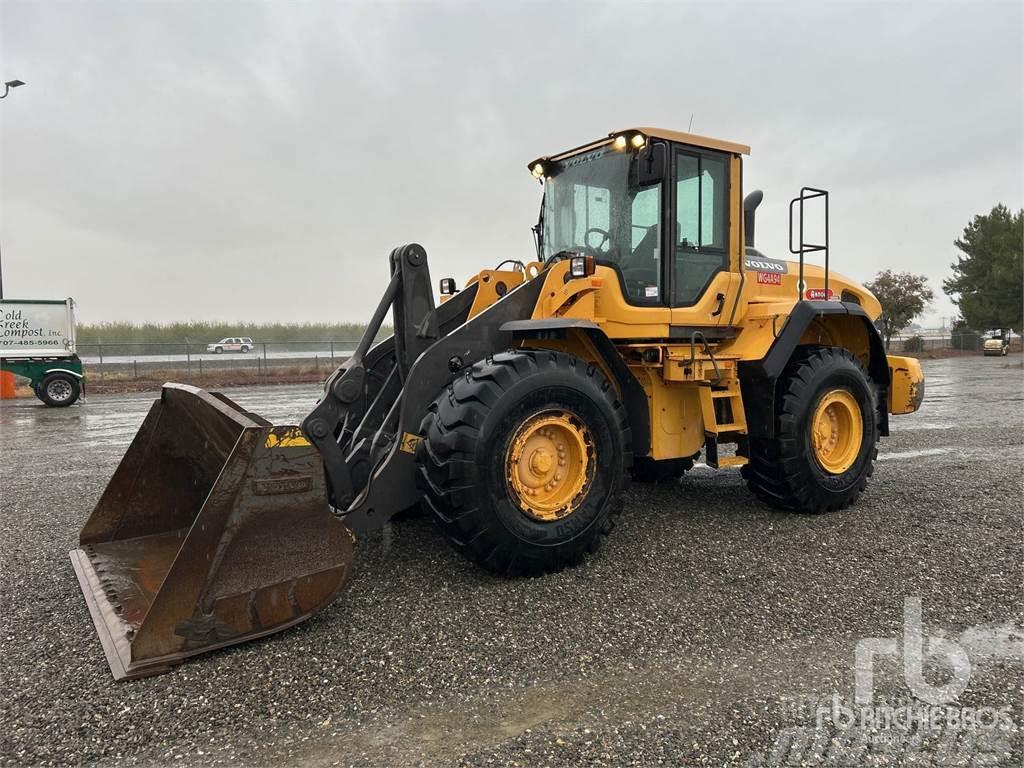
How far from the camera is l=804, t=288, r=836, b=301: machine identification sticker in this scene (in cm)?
628

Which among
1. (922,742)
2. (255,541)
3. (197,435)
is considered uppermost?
(197,435)

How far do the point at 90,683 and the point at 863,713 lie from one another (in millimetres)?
3214

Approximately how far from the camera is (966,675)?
305 centimetres

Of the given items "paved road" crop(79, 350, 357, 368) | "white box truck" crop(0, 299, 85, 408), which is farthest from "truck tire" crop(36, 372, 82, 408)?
"paved road" crop(79, 350, 357, 368)

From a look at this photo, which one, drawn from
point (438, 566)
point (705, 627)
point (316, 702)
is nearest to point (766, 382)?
point (705, 627)

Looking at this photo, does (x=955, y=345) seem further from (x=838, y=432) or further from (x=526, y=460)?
(x=526, y=460)

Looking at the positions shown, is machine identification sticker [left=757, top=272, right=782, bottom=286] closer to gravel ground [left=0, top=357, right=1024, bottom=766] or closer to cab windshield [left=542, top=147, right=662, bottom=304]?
cab windshield [left=542, top=147, right=662, bottom=304]

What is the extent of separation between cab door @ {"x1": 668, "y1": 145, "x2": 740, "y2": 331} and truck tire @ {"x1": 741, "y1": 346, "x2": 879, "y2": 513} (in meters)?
0.84

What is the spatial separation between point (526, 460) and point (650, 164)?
2.32m

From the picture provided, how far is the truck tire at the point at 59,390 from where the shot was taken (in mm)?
17520

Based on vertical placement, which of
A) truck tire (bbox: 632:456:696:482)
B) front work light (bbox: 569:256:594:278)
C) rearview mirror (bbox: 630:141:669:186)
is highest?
rearview mirror (bbox: 630:141:669:186)

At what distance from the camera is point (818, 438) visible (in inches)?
227

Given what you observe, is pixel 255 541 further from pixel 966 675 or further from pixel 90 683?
pixel 966 675

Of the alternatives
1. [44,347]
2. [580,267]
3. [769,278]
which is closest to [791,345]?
[769,278]
